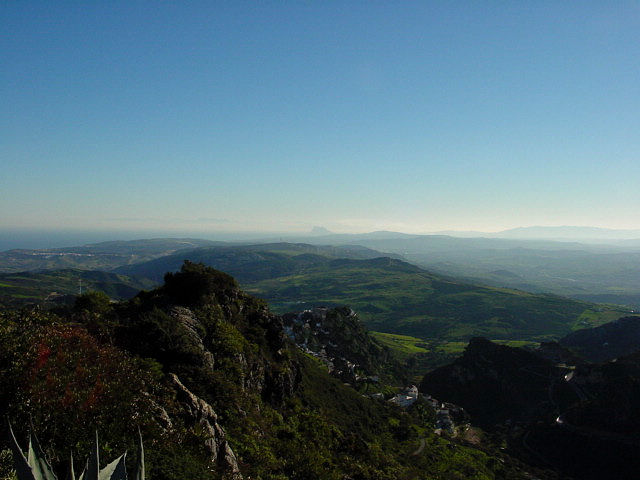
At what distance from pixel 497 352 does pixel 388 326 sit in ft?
365

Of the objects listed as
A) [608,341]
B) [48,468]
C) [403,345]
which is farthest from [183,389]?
[608,341]

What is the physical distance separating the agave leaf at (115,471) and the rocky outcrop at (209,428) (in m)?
7.26

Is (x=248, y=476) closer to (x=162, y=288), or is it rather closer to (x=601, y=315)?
(x=162, y=288)

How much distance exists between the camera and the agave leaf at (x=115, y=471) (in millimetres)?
7777

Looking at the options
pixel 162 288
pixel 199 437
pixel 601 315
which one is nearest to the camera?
pixel 199 437

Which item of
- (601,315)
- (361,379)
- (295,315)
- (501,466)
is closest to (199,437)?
(501,466)

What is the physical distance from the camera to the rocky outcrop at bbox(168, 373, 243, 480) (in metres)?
14.8

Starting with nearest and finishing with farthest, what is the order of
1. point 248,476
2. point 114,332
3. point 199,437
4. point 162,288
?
point 199,437
point 248,476
point 114,332
point 162,288

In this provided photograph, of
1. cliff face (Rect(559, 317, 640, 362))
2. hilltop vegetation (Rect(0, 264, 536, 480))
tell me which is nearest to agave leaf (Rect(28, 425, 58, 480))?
hilltop vegetation (Rect(0, 264, 536, 480))

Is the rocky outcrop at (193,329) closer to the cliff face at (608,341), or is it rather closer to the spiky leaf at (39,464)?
the spiky leaf at (39,464)

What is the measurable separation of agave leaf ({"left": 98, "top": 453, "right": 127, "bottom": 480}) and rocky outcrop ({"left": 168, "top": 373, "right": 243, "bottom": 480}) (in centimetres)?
726

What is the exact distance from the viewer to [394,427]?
53344 millimetres

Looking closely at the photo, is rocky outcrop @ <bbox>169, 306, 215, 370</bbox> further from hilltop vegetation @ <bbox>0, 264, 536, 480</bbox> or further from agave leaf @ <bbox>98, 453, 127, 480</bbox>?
agave leaf @ <bbox>98, 453, 127, 480</bbox>

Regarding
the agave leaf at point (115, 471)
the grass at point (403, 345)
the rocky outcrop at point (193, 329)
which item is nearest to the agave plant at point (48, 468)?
the agave leaf at point (115, 471)
